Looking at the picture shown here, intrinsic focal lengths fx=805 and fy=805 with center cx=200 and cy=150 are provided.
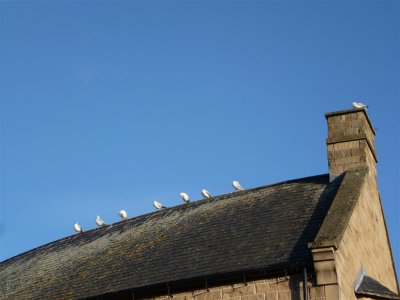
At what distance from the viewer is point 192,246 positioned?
75.1 feet

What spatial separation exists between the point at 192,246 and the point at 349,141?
5835mm

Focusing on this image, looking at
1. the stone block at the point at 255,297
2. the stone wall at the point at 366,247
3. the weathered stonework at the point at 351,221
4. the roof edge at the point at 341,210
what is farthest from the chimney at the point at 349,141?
the stone block at the point at 255,297

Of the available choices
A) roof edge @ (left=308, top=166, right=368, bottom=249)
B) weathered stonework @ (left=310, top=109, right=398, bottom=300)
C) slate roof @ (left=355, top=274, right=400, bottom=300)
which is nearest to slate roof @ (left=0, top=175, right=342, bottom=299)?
roof edge @ (left=308, top=166, right=368, bottom=249)

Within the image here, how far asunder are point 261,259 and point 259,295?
104 cm

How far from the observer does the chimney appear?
78.7 feet

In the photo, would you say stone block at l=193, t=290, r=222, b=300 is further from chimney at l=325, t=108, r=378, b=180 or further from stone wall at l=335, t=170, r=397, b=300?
chimney at l=325, t=108, r=378, b=180

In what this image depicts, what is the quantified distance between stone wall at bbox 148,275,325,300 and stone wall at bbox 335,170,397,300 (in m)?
0.93

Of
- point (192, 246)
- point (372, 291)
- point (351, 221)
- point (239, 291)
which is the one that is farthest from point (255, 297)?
point (192, 246)

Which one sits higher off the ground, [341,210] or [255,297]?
[341,210]

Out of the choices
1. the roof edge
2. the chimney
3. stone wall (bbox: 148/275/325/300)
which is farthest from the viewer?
the chimney

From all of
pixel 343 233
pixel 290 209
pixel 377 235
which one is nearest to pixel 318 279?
pixel 343 233

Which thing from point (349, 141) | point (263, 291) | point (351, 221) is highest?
point (349, 141)

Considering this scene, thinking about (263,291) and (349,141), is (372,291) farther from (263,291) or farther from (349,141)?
(349,141)

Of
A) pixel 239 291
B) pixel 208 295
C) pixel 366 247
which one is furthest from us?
pixel 366 247
